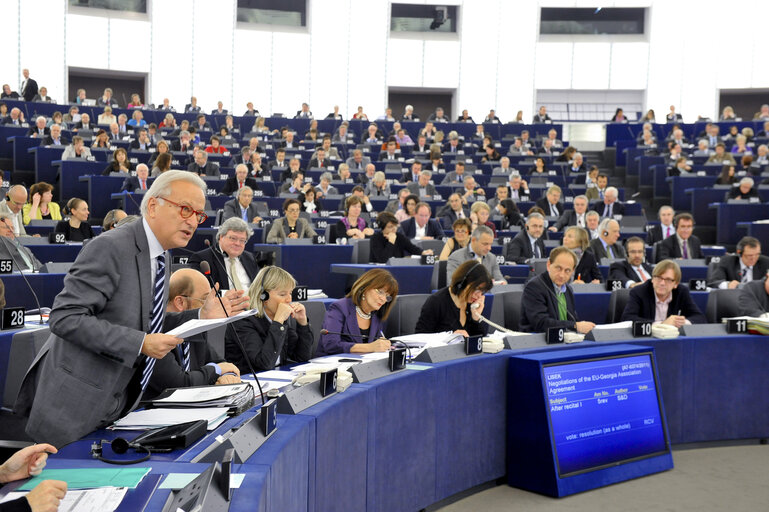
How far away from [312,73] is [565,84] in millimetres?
7190

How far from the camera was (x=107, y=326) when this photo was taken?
1.83 meters

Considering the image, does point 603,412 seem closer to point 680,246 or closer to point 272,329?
point 272,329

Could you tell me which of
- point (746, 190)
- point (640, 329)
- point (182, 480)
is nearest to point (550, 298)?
point (640, 329)

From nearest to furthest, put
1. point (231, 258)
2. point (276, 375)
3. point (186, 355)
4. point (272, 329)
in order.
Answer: point (186, 355) < point (276, 375) < point (272, 329) < point (231, 258)

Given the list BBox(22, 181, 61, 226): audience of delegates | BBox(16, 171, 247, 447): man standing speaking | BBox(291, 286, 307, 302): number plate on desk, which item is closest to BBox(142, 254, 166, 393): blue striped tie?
BBox(16, 171, 247, 447): man standing speaking

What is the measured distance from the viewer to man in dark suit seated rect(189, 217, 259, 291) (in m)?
5.27

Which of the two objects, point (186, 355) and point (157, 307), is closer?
point (157, 307)

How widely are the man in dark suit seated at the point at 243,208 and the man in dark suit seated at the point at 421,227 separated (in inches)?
63.5

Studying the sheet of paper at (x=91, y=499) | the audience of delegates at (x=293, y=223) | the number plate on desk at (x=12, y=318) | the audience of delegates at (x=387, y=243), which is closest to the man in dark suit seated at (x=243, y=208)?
the audience of delegates at (x=293, y=223)

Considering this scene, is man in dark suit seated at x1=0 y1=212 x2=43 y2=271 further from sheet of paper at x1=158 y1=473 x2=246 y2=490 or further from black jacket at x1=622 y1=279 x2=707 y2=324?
sheet of paper at x1=158 y1=473 x2=246 y2=490

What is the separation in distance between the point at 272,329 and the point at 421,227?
539 centimetres

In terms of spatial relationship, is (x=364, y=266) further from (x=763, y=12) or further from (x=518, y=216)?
(x=763, y=12)

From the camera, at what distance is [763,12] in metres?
20.4

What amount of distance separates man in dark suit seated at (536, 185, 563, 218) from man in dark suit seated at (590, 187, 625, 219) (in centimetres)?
58
